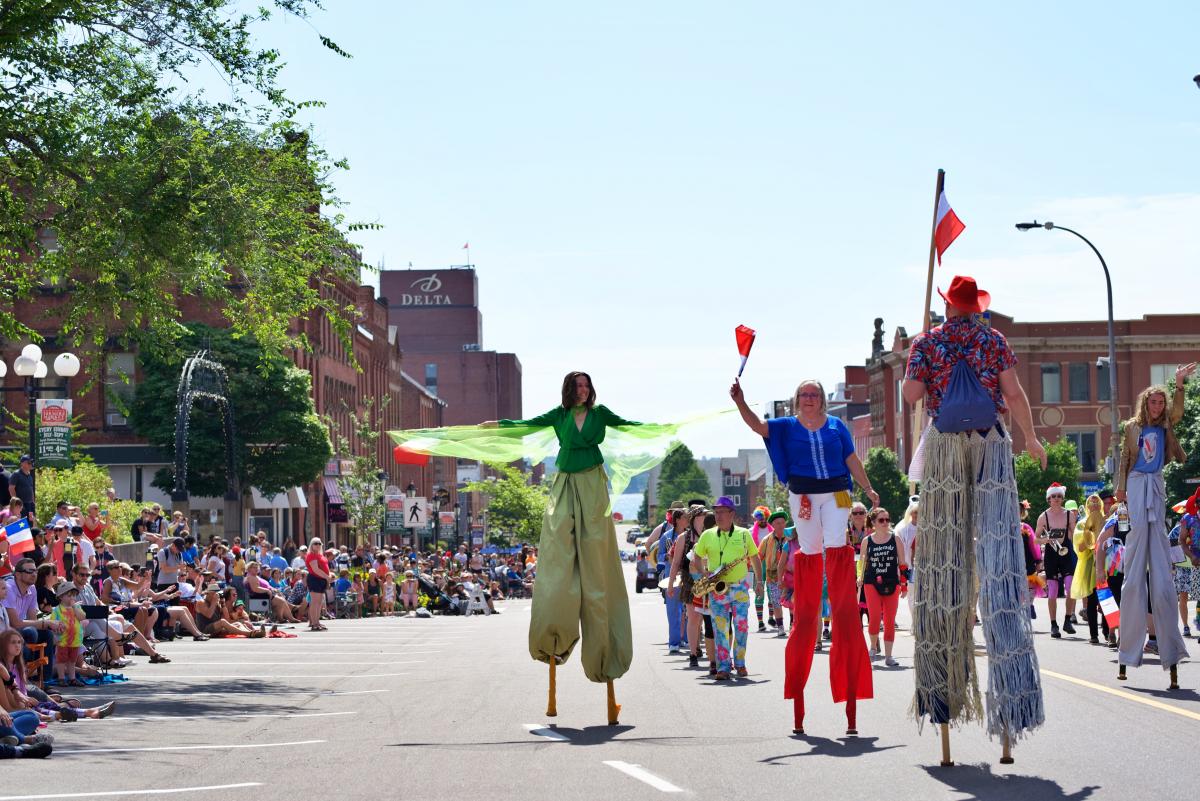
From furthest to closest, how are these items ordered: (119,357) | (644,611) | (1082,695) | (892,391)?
1. (892,391)
2. (119,357)
3. (644,611)
4. (1082,695)

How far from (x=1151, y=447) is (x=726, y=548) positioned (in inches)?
185

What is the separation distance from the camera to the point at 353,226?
21.4 metres

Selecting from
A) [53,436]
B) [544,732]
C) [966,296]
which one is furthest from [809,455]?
[53,436]

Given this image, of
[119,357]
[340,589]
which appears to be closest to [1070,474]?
[119,357]

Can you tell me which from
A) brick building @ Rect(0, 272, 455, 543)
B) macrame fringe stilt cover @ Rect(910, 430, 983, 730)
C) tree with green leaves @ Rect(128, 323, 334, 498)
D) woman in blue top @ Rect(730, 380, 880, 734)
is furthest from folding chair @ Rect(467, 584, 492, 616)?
macrame fringe stilt cover @ Rect(910, 430, 983, 730)

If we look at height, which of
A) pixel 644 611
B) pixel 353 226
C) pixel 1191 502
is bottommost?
pixel 644 611

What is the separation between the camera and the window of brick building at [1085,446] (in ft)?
312

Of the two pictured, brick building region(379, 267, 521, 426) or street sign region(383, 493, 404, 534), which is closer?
street sign region(383, 493, 404, 534)

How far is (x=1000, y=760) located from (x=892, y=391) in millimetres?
109657

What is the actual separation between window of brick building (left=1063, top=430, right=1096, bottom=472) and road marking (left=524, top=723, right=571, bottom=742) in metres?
87.9

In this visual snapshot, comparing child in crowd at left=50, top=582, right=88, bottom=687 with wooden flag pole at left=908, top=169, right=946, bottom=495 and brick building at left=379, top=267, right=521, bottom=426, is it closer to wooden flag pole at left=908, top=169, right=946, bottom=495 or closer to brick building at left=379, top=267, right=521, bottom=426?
wooden flag pole at left=908, top=169, right=946, bottom=495

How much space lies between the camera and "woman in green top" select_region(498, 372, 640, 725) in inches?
431

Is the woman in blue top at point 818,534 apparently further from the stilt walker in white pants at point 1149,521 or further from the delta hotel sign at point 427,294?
the delta hotel sign at point 427,294

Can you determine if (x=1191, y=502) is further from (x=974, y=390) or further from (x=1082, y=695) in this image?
(x=974, y=390)
